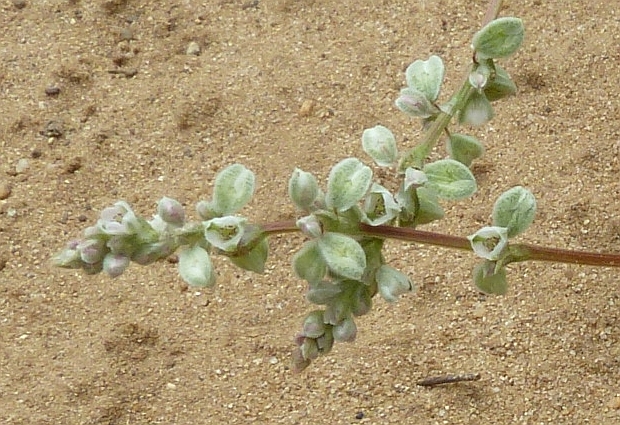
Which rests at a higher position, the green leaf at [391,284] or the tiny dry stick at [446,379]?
the green leaf at [391,284]

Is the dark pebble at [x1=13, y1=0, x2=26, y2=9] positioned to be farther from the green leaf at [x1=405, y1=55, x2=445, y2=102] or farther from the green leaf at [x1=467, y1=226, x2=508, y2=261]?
the green leaf at [x1=467, y1=226, x2=508, y2=261]

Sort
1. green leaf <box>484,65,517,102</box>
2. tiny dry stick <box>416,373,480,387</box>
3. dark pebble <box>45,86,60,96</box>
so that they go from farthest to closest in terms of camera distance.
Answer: dark pebble <box>45,86,60,96</box>
tiny dry stick <box>416,373,480,387</box>
green leaf <box>484,65,517,102</box>

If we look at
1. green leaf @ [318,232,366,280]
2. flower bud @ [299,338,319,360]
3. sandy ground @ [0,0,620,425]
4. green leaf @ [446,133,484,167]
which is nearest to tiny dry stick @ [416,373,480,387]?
sandy ground @ [0,0,620,425]

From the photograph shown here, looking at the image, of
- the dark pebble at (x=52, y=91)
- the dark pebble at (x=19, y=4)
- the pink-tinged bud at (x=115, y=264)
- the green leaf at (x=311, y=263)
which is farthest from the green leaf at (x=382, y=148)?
the dark pebble at (x=19, y=4)

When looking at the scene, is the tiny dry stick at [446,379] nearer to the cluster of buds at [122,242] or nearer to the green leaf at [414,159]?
the green leaf at [414,159]

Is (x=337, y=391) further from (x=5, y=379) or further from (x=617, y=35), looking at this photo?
(x=617, y=35)
